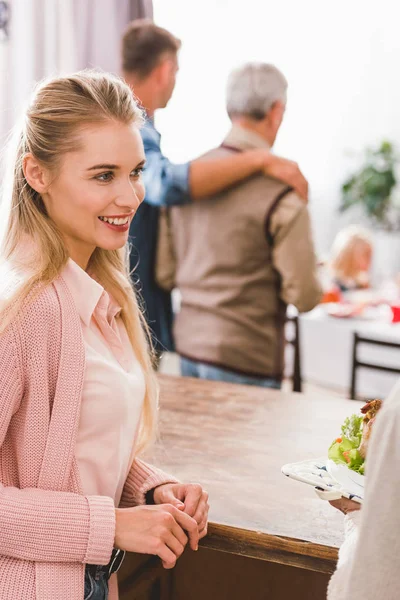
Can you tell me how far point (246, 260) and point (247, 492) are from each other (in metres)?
1.10

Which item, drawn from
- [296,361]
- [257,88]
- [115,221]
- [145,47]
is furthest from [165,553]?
[296,361]

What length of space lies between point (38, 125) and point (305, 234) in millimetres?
1205

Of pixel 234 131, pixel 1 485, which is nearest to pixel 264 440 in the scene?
pixel 1 485

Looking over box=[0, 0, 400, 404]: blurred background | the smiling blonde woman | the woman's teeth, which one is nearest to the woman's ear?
the smiling blonde woman

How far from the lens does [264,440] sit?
167 cm

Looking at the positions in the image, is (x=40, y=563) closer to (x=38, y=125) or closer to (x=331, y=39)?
(x=38, y=125)

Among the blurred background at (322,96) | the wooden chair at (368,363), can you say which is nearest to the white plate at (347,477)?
the wooden chair at (368,363)

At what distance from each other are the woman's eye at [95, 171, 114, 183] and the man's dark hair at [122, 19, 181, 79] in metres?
1.32

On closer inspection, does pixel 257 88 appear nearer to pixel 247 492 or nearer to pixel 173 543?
pixel 247 492

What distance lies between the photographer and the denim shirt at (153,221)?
2.41 meters

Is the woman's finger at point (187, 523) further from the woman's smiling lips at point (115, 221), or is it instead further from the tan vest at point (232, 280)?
the tan vest at point (232, 280)

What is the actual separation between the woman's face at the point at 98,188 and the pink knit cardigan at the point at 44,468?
0.15m

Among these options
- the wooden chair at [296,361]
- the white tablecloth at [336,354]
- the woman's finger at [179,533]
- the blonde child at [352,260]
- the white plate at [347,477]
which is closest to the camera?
the white plate at [347,477]

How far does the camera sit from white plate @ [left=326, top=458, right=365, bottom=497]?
1.09 metres
